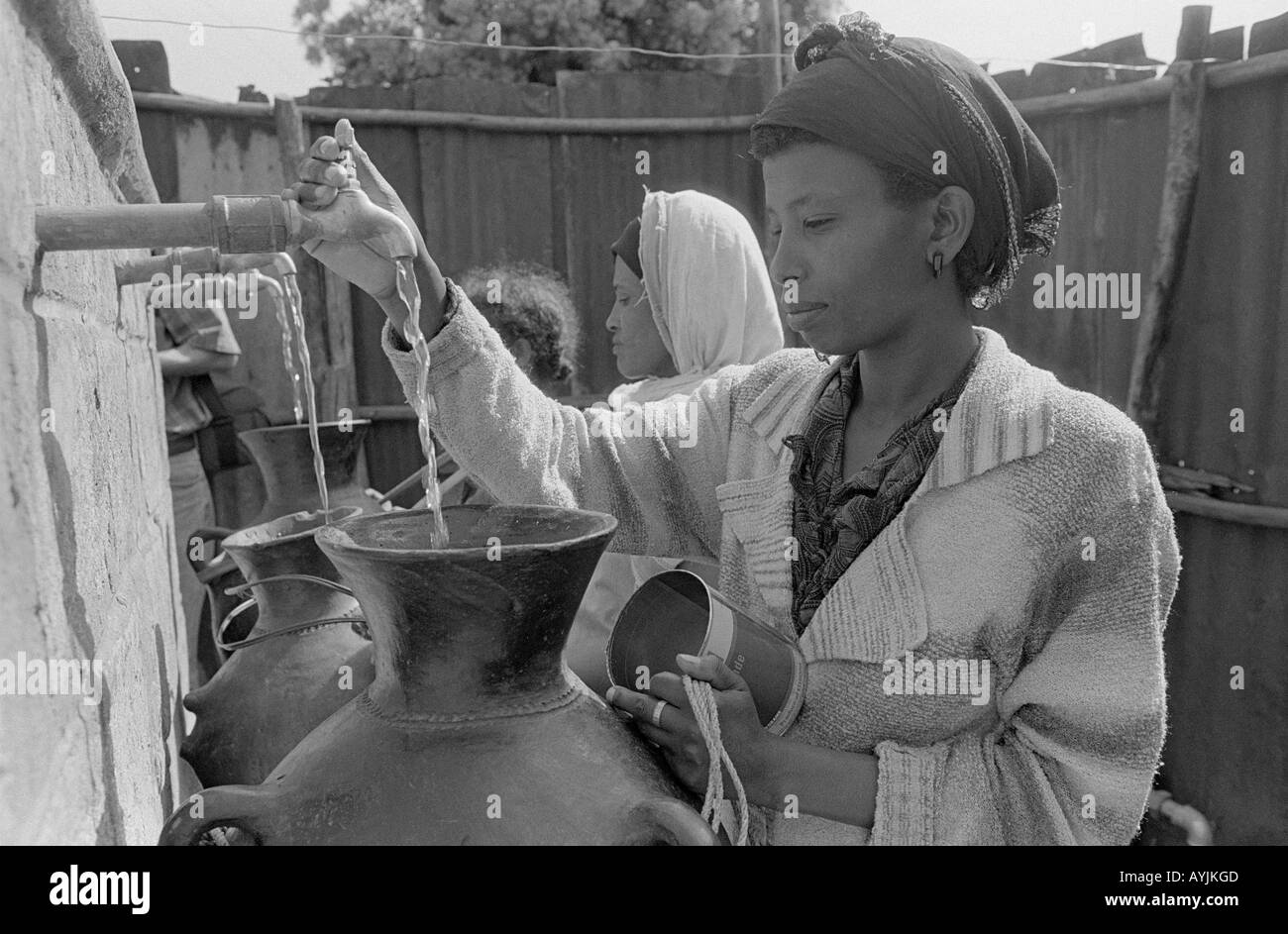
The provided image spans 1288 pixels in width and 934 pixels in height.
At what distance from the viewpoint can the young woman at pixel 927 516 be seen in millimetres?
1457

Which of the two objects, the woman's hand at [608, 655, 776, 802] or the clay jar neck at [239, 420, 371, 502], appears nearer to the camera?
the woman's hand at [608, 655, 776, 802]

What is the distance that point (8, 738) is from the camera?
996mm

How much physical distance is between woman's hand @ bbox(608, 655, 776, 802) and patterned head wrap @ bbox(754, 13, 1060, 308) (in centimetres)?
73

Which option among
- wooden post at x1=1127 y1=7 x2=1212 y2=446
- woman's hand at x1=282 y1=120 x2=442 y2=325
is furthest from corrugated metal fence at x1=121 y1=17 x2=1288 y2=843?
woman's hand at x1=282 y1=120 x2=442 y2=325

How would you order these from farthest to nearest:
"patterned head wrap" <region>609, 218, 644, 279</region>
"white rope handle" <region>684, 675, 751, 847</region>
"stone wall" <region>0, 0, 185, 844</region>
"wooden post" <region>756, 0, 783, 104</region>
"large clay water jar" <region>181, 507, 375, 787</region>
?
"wooden post" <region>756, 0, 783, 104</region> < "patterned head wrap" <region>609, 218, 644, 279</region> < "large clay water jar" <region>181, 507, 375, 787</region> < "white rope handle" <region>684, 675, 751, 847</region> < "stone wall" <region>0, 0, 185, 844</region>

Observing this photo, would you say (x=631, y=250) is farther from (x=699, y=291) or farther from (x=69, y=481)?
(x=69, y=481)

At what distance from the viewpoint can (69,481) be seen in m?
1.31

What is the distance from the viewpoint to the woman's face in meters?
3.36

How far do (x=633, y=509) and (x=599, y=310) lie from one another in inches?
180

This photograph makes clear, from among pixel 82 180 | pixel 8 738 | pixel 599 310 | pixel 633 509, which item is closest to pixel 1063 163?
pixel 599 310

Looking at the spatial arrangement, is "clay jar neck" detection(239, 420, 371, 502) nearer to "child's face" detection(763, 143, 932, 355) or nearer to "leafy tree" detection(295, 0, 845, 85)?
"child's face" detection(763, 143, 932, 355)

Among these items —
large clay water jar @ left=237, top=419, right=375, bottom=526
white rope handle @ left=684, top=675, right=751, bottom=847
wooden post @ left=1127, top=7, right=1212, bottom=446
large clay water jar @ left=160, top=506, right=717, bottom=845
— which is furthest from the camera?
wooden post @ left=1127, top=7, right=1212, bottom=446

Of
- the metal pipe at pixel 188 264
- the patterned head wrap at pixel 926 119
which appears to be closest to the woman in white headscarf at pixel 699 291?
the metal pipe at pixel 188 264
